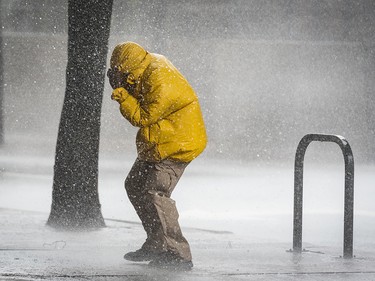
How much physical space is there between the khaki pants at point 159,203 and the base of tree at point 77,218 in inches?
100

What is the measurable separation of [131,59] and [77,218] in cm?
294

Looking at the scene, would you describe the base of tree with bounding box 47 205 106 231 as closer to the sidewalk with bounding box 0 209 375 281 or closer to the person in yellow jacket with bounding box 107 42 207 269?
the sidewalk with bounding box 0 209 375 281

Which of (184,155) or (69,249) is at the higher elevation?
(184,155)

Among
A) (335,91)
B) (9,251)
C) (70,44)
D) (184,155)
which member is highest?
(335,91)

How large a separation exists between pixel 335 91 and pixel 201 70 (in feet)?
19.3

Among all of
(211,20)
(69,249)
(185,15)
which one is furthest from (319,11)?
(69,249)

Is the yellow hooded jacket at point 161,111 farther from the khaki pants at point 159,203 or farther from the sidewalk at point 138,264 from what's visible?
the sidewalk at point 138,264

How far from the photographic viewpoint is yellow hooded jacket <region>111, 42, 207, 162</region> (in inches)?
268

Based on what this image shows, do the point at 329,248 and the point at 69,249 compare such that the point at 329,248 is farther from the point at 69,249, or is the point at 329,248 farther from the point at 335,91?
the point at 335,91

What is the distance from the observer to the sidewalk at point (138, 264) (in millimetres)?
6672

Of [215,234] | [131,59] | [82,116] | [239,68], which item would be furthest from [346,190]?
[239,68]

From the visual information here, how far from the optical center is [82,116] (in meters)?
9.56

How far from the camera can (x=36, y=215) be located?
10.5 metres

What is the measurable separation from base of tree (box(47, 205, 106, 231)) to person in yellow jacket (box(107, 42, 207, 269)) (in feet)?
8.14
